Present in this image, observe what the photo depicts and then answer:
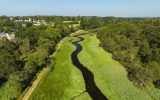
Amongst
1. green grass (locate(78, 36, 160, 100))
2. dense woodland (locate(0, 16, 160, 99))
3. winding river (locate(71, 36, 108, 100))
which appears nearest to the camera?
green grass (locate(78, 36, 160, 100))

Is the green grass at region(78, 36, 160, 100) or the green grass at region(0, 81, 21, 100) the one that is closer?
the green grass at region(78, 36, 160, 100)

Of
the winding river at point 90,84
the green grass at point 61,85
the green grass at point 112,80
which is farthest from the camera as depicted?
the green grass at point 61,85

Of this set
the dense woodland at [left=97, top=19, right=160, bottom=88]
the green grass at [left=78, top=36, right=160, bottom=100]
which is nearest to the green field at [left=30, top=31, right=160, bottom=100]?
the green grass at [left=78, top=36, right=160, bottom=100]

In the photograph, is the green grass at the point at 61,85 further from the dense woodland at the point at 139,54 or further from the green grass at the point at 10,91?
the dense woodland at the point at 139,54

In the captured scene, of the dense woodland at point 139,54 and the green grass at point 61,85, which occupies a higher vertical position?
the dense woodland at point 139,54

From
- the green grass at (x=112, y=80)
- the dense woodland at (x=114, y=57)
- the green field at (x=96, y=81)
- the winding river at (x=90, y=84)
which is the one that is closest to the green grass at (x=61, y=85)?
the green field at (x=96, y=81)

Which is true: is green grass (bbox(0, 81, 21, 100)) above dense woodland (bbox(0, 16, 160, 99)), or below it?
below

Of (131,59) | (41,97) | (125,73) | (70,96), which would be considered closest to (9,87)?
(41,97)

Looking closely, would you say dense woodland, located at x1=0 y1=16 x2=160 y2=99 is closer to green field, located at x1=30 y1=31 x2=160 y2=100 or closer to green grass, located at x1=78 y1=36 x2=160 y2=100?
green grass, located at x1=78 y1=36 x2=160 y2=100
